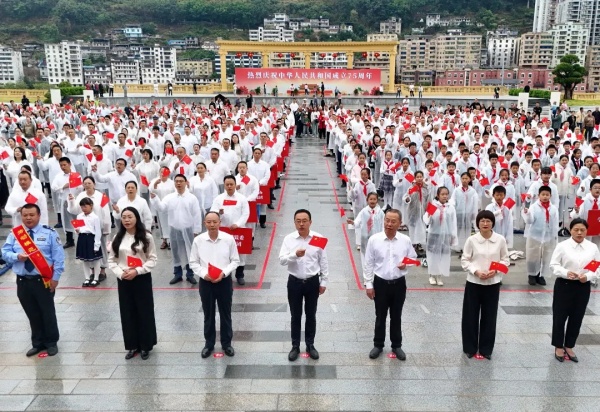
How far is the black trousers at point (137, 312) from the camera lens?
493 centimetres

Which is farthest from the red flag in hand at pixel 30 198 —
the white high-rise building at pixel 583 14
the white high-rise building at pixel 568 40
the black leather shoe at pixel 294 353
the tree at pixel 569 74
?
the white high-rise building at pixel 583 14

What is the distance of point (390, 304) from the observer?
5.05m

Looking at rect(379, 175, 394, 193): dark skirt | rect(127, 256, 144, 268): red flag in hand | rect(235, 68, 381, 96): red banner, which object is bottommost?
rect(379, 175, 394, 193): dark skirt

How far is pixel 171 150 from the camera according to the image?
1059 centimetres

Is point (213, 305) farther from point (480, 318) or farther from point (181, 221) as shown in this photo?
point (480, 318)

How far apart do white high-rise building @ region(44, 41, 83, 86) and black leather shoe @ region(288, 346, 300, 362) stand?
11822 cm

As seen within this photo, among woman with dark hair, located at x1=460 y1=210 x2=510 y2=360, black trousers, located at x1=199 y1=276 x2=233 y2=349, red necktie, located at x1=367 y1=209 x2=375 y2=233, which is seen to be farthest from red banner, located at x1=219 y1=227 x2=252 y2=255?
woman with dark hair, located at x1=460 y1=210 x2=510 y2=360

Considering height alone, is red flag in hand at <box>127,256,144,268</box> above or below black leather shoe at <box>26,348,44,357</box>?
above

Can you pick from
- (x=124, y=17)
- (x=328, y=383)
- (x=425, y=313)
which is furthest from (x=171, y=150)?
(x=124, y=17)

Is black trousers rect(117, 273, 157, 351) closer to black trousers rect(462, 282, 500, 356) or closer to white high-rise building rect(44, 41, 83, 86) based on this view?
black trousers rect(462, 282, 500, 356)

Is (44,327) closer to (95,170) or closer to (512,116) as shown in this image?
(95,170)

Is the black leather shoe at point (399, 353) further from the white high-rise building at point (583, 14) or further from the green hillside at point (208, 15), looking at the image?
the white high-rise building at point (583, 14)

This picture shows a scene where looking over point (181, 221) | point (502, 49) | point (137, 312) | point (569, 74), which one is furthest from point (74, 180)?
point (502, 49)

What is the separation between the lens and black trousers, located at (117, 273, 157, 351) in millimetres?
4930
